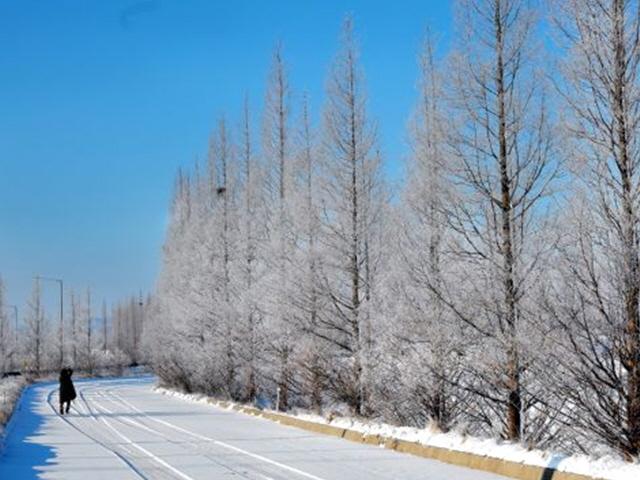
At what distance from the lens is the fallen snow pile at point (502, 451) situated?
9.36 meters

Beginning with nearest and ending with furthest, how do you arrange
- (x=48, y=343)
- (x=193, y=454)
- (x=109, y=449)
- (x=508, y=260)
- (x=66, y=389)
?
1. (x=508, y=260)
2. (x=193, y=454)
3. (x=109, y=449)
4. (x=66, y=389)
5. (x=48, y=343)

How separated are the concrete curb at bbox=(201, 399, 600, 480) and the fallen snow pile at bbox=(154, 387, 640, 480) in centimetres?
7

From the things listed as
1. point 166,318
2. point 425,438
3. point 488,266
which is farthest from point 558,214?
point 166,318

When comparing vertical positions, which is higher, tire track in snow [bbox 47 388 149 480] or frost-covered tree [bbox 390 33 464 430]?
frost-covered tree [bbox 390 33 464 430]

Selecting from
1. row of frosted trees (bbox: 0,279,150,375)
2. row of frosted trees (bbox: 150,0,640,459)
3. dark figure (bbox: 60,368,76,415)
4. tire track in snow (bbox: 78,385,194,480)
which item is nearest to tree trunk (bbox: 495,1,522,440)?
row of frosted trees (bbox: 150,0,640,459)

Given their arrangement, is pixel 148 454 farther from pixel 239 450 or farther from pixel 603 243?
pixel 603 243

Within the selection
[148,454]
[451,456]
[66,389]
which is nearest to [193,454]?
[148,454]

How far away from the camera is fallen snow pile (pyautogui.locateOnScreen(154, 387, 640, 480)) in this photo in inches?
369

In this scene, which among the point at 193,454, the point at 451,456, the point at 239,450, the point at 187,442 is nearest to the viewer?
the point at 451,456

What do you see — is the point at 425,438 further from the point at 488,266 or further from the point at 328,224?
the point at 328,224

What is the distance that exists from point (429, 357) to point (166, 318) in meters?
31.7

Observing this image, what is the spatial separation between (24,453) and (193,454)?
311 cm

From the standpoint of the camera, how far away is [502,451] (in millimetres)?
11695

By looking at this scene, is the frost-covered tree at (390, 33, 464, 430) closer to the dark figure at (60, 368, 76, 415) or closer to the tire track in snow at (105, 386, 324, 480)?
the tire track in snow at (105, 386, 324, 480)
